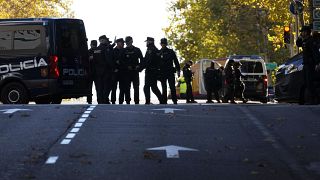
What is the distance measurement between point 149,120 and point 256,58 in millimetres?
21081

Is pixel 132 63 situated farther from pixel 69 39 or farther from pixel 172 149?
pixel 172 149

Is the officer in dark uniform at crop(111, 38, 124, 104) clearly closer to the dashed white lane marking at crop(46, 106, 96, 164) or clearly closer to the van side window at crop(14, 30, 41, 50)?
the van side window at crop(14, 30, 41, 50)

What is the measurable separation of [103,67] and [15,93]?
249 centimetres

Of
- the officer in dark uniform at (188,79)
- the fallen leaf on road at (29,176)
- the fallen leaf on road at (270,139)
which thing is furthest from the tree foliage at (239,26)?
the fallen leaf on road at (29,176)

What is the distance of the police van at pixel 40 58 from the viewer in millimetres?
22391

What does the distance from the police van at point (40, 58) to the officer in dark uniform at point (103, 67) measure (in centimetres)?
76

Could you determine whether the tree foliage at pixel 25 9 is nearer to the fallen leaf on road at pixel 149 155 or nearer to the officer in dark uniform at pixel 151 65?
the officer in dark uniform at pixel 151 65


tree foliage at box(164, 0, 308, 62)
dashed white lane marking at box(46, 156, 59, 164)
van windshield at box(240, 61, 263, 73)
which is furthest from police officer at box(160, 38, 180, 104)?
tree foliage at box(164, 0, 308, 62)

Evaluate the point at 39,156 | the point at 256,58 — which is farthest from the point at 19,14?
the point at 39,156

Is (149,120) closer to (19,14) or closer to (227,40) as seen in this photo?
(227,40)

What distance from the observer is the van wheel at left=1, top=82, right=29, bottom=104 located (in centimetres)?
2302

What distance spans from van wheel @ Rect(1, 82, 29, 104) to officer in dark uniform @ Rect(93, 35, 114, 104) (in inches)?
86.3

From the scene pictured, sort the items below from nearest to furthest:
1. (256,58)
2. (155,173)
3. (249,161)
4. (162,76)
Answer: (155,173), (249,161), (162,76), (256,58)

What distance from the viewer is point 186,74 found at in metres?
30.8
